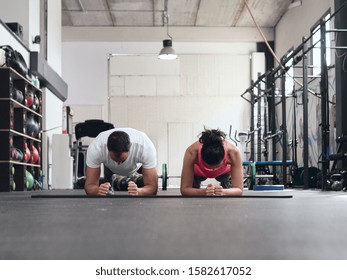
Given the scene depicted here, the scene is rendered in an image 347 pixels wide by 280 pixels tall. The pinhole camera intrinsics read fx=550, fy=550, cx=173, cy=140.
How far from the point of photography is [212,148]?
10.8 feet

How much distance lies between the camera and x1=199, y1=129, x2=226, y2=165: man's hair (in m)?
3.27

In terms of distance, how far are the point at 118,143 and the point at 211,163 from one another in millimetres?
593

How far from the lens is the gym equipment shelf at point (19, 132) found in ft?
20.8

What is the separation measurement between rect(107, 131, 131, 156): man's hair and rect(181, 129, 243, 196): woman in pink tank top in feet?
1.36

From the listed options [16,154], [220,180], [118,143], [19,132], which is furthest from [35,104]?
[118,143]

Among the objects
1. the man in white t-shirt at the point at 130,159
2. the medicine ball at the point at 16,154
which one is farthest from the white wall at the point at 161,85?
the man in white t-shirt at the point at 130,159

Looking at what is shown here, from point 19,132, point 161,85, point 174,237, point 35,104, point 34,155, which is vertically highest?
point 161,85

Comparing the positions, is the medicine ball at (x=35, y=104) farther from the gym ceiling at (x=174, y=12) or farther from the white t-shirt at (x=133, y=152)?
the white t-shirt at (x=133, y=152)

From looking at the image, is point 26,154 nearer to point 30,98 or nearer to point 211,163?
point 30,98

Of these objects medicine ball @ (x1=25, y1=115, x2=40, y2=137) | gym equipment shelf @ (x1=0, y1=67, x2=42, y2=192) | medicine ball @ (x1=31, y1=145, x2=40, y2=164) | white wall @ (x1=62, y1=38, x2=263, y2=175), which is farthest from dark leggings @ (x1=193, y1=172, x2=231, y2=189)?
white wall @ (x1=62, y1=38, x2=263, y2=175)

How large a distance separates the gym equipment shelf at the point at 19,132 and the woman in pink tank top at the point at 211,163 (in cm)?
300

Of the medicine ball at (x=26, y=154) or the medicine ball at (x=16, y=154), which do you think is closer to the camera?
the medicine ball at (x=16, y=154)

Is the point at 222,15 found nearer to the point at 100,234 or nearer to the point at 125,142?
the point at 125,142

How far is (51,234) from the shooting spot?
59.6 inches
